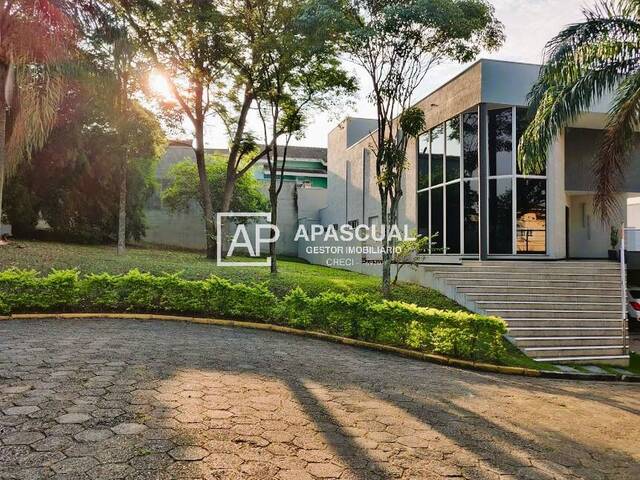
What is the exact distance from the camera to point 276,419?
3973 millimetres

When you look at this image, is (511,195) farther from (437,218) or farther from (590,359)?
(590,359)

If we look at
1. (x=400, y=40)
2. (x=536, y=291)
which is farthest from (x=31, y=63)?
(x=536, y=291)

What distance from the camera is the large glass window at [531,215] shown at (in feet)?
44.6

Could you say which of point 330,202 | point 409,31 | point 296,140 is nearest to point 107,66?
point 296,140

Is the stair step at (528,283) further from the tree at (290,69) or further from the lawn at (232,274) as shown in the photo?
the tree at (290,69)

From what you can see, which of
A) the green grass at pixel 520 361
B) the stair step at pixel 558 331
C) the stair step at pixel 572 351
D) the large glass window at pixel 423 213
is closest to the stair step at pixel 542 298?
the stair step at pixel 558 331

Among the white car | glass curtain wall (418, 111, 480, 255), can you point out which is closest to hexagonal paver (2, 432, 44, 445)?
glass curtain wall (418, 111, 480, 255)

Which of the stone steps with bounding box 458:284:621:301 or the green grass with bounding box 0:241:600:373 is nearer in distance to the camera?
the stone steps with bounding box 458:284:621:301

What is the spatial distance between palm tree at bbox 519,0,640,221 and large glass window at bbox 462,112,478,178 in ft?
17.3

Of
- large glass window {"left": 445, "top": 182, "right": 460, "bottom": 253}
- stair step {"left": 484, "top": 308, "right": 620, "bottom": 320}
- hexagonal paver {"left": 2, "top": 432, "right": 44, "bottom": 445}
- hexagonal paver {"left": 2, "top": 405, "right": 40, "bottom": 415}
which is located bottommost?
stair step {"left": 484, "top": 308, "right": 620, "bottom": 320}

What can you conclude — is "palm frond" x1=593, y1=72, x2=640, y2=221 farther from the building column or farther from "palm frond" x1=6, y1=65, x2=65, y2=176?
"palm frond" x1=6, y1=65, x2=65, y2=176

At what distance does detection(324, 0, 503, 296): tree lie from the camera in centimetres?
980

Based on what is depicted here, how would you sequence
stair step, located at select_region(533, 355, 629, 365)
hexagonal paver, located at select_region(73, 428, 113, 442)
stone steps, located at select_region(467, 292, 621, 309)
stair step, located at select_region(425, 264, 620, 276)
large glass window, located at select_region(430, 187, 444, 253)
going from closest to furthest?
hexagonal paver, located at select_region(73, 428, 113, 442) < stair step, located at select_region(533, 355, 629, 365) < stone steps, located at select_region(467, 292, 621, 309) < stair step, located at select_region(425, 264, 620, 276) < large glass window, located at select_region(430, 187, 444, 253)

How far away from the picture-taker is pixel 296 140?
1563cm
